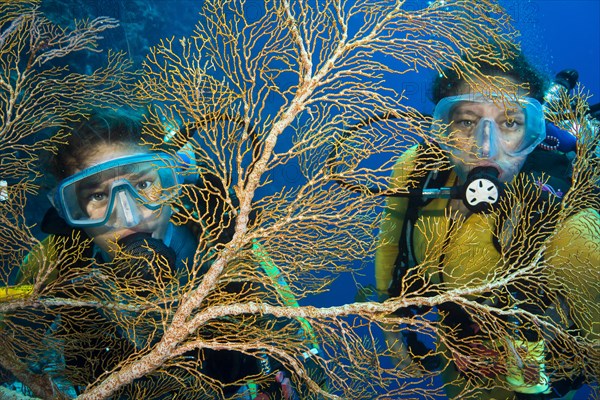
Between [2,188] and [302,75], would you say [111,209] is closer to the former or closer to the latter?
[2,188]

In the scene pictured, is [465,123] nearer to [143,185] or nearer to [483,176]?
[483,176]

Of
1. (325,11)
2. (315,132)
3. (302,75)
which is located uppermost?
(325,11)

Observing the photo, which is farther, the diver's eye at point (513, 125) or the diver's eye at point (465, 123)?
the diver's eye at point (465, 123)

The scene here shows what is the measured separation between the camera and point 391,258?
5898mm

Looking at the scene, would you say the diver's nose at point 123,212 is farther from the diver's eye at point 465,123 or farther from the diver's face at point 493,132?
the diver's eye at point 465,123

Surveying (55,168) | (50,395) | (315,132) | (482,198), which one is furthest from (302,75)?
(55,168)

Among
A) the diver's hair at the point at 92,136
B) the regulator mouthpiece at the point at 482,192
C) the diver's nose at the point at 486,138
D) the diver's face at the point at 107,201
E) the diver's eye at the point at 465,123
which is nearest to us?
the regulator mouthpiece at the point at 482,192

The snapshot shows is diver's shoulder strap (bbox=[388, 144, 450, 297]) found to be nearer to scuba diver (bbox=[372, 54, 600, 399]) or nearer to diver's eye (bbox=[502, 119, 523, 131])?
scuba diver (bbox=[372, 54, 600, 399])

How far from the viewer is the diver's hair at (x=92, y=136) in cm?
536

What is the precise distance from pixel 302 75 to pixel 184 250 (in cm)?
369

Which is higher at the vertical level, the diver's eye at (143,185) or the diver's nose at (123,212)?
the diver's eye at (143,185)

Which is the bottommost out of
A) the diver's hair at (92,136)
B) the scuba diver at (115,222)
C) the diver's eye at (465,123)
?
the scuba diver at (115,222)

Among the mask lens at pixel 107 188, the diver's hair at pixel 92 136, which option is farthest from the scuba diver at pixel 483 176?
the diver's hair at pixel 92 136

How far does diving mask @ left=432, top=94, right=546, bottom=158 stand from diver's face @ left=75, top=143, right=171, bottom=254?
357 centimetres
